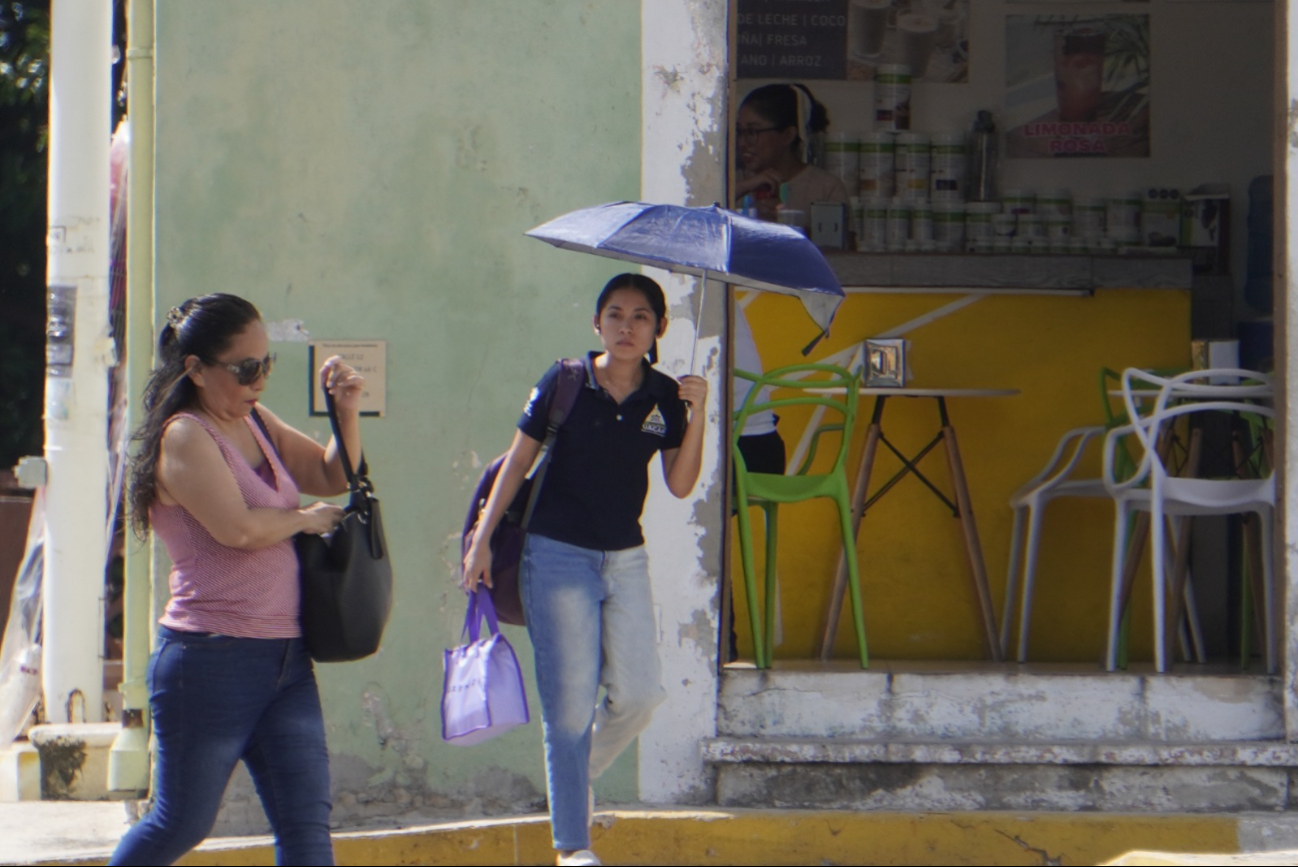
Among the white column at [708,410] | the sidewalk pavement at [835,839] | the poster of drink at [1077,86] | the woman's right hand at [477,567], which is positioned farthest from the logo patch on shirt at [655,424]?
the poster of drink at [1077,86]

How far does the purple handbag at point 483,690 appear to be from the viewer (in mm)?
4270

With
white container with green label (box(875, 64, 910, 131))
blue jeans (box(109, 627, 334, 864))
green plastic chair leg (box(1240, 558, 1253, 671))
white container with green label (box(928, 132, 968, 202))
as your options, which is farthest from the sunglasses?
white container with green label (box(875, 64, 910, 131))

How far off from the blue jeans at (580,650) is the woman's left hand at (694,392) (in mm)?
419

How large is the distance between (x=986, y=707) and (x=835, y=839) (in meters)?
0.65

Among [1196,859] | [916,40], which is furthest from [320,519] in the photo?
[916,40]

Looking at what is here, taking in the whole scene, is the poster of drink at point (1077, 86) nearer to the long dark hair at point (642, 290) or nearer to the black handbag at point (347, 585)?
the long dark hair at point (642, 290)

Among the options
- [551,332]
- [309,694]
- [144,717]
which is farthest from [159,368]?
[144,717]

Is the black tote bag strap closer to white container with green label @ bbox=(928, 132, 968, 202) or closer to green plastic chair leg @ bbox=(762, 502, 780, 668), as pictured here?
green plastic chair leg @ bbox=(762, 502, 780, 668)

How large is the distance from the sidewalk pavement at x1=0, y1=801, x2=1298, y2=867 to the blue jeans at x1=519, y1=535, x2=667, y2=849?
2.44ft

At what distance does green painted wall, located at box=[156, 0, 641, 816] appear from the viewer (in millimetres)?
5199

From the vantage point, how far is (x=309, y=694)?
142 inches

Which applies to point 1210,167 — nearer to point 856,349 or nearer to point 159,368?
point 856,349

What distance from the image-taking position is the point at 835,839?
5.05 m

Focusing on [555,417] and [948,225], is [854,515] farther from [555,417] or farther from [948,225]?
[555,417]
